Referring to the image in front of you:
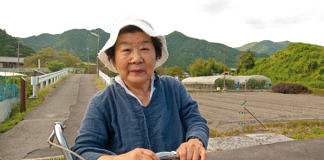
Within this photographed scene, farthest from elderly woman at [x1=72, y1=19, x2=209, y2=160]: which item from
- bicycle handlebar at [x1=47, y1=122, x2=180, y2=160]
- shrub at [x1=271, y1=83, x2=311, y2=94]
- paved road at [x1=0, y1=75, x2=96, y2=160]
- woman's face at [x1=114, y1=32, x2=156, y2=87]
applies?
shrub at [x1=271, y1=83, x2=311, y2=94]

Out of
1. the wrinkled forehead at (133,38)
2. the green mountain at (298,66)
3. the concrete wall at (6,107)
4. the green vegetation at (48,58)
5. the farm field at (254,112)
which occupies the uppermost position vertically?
the green vegetation at (48,58)

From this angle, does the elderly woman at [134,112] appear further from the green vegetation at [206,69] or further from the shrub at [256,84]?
the green vegetation at [206,69]

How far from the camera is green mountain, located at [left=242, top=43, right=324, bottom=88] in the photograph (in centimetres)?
2689

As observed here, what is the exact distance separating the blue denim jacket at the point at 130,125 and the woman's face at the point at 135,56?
0.12m

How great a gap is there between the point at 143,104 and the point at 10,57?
230 feet

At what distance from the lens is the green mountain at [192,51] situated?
102075mm

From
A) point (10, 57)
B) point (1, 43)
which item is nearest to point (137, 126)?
point (1, 43)

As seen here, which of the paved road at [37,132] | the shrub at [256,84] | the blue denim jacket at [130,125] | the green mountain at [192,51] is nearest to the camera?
the blue denim jacket at [130,125]

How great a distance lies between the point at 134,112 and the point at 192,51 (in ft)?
392

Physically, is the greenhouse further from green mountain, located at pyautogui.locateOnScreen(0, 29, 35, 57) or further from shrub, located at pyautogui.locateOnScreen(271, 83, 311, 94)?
green mountain, located at pyautogui.locateOnScreen(0, 29, 35, 57)

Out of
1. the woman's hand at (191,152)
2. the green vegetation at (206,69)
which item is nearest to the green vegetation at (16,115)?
the woman's hand at (191,152)

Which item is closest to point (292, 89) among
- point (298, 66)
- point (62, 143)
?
point (298, 66)

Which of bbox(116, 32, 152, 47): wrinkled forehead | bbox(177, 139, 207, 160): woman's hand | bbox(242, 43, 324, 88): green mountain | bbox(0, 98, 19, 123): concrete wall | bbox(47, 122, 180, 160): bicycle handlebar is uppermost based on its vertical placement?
bbox(242, 43, 324, 88): green mountain

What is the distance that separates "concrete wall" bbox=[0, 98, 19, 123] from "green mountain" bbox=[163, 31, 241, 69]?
86.8 metres
